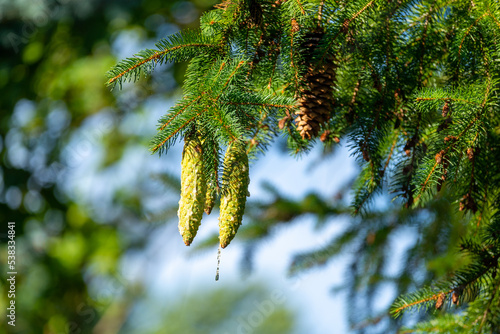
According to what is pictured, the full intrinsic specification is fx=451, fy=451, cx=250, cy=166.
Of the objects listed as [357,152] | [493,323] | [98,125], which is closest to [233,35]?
[357,152]

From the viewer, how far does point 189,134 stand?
0.81m

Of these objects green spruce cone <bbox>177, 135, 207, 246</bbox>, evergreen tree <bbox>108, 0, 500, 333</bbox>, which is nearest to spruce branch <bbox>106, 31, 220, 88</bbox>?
evergreen tree <bbox>108, 0, 500, 333</bbox>

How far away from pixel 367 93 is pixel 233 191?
1.37 ft

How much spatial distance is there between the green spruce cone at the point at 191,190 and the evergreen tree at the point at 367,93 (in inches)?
0.6

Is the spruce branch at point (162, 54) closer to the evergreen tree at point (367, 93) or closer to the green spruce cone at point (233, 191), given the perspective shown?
the evergreen tree at point (367, 93)

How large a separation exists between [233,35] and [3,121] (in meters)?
3.24

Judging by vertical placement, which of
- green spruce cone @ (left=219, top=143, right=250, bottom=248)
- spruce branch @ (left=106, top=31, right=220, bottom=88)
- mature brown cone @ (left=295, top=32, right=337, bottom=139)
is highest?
spruce branch @ (left=106, top=31, right=220, bottom=88)

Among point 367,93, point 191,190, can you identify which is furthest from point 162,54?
point 367,93

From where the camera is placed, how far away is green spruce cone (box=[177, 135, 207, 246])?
2.56 ft

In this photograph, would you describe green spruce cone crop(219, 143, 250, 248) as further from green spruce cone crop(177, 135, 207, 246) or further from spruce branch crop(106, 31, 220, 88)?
spruce branch crop(106, 31, 220, 88)

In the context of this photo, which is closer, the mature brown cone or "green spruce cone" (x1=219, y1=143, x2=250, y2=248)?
"green spruce cone" (x1=219, y1=143, x2=250, y2=248)

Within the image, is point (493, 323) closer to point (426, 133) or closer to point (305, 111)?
point (426, 133)

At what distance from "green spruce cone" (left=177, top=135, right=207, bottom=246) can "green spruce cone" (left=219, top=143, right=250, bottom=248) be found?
39 millimetres

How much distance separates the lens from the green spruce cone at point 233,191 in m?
0.78
